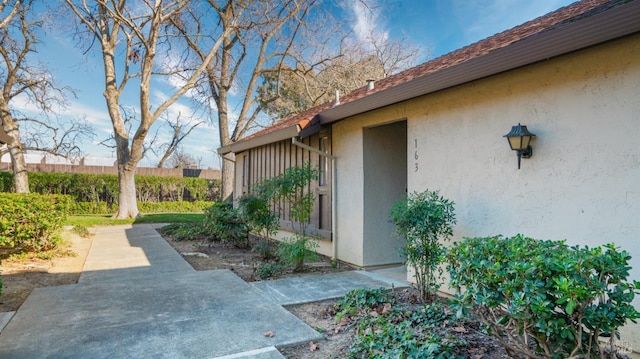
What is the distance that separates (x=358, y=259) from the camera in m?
6.33

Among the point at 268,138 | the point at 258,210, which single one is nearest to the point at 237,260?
the point at 258,210

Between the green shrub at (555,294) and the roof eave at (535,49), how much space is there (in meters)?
1.73

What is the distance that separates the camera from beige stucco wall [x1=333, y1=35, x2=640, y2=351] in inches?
122

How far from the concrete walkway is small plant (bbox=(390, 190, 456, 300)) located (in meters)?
0.92

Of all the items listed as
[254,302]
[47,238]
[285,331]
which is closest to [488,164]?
[285,331]

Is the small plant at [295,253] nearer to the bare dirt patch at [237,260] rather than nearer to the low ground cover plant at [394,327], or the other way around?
the bare dirt patch at [237,260]

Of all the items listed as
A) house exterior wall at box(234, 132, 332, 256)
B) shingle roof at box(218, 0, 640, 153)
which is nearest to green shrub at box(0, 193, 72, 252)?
house exterior wall at box(234, 132, 332, 256)

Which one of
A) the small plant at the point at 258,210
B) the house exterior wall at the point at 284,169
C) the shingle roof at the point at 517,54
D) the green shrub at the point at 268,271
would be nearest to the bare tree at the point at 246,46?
the house exterior wall at the point at 284,169

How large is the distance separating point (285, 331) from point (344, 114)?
144 inches

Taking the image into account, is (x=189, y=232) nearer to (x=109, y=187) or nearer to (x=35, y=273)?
(x=35, y=273)

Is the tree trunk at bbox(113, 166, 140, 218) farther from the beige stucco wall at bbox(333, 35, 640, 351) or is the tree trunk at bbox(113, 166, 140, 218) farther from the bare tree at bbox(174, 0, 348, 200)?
the beige stucco wall at bbox(333, 35, 640, 351)

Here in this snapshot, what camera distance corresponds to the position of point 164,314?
13.1ft

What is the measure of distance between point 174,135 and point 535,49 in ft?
89.4

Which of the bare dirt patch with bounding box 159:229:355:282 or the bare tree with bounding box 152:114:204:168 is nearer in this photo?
the bare dirt patch with bounding box 159:229:355:282
